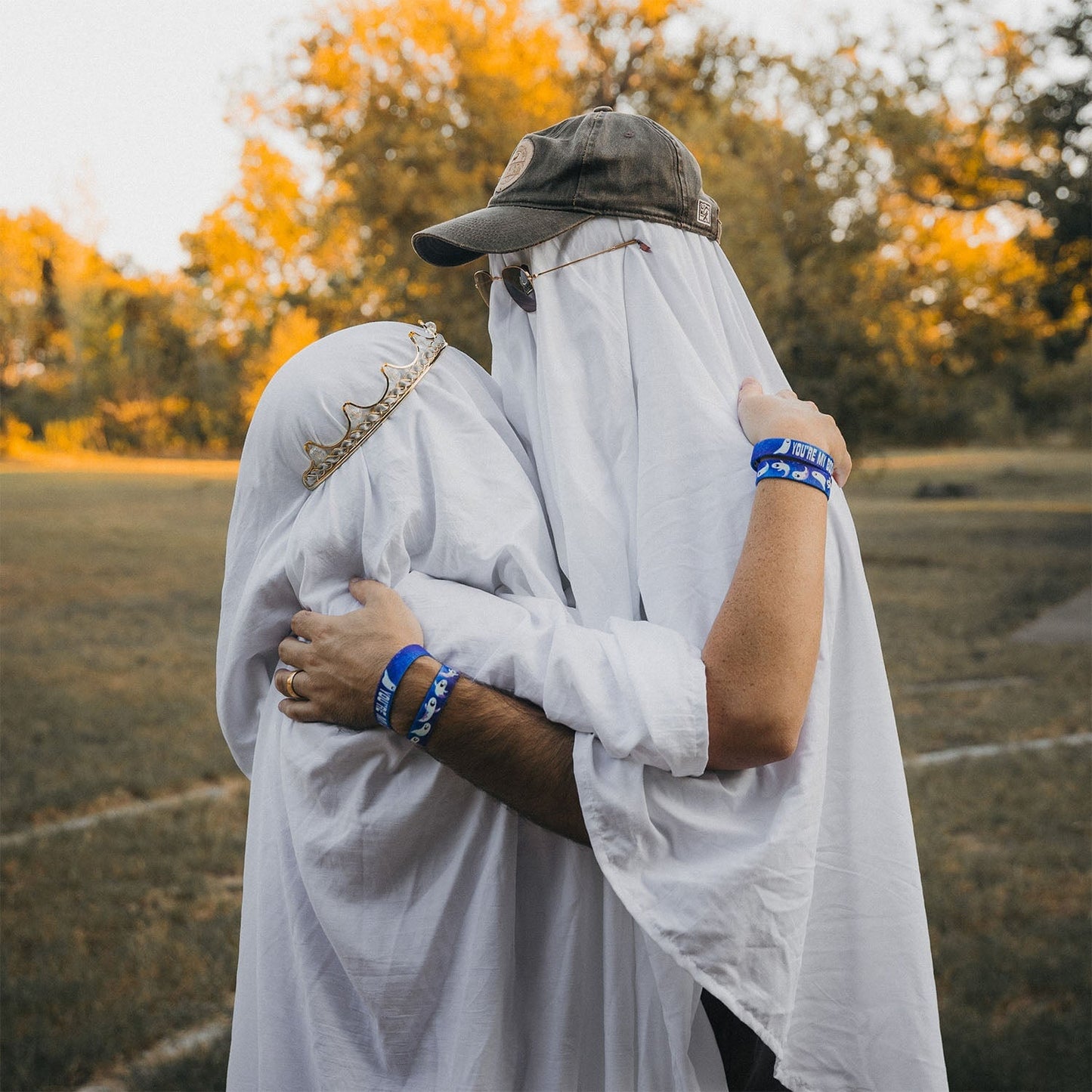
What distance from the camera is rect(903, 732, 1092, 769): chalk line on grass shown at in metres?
6.12

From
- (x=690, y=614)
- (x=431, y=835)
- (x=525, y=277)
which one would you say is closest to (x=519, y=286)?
(x=525, y=277)

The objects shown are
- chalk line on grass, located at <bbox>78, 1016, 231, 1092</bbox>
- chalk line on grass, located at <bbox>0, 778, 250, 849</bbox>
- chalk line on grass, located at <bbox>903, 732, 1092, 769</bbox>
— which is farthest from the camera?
chalk line on grass, located at <bbox>903, 732, 1092, 769</bbox>

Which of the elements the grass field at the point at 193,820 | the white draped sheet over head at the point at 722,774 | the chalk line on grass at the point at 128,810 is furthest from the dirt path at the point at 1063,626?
the white draped sheet over head at the point at 722,774

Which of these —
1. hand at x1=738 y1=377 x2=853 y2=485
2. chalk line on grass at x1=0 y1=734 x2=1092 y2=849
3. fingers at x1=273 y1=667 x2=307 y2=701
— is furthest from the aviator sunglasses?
chalk line on grass at x1=0 y1=734 x2=1092 y2=849

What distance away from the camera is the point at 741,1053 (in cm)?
152

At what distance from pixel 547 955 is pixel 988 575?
1248 centimetres

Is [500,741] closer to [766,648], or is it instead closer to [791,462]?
[766,648]

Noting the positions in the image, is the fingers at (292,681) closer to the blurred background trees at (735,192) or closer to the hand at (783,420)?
the hand at (783,420)

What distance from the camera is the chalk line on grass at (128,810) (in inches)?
199

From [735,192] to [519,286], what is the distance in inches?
310

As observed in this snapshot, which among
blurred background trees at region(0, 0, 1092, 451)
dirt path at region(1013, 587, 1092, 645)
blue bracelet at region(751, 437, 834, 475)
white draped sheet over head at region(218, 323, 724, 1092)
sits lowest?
dirt path at region(1013, 587, 1092, 645)

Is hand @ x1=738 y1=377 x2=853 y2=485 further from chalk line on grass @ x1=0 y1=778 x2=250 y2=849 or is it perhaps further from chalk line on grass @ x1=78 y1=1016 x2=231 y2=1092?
chalk line on grass @ x1=0 y1=778 x2=250 y2=849

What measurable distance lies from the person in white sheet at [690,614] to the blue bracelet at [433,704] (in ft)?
0.07

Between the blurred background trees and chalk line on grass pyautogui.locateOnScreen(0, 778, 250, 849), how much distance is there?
16.1 feet
